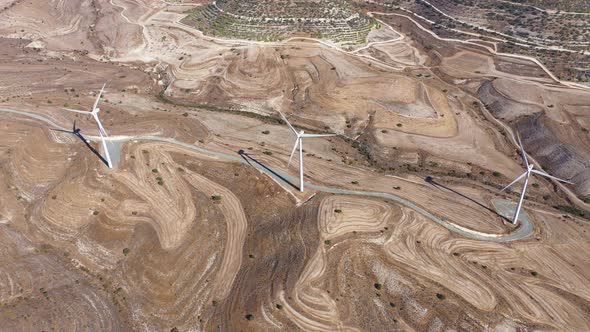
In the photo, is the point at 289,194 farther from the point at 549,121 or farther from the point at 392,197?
the point at 549,121

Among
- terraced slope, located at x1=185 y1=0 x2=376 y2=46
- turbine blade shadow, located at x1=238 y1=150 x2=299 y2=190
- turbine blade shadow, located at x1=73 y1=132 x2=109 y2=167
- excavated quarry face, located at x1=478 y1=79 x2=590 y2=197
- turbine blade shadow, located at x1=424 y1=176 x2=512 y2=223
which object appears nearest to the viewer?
turbine blade shadow, located at x1=424 y1=176 x2=512 y2=223

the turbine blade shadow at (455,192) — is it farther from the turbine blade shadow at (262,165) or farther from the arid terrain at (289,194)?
the turbine blade shadow at (262,165)

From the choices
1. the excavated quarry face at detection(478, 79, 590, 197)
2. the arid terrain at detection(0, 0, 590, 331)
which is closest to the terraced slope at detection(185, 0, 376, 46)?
the arid terrain at detection(0, 0, 590, 331)

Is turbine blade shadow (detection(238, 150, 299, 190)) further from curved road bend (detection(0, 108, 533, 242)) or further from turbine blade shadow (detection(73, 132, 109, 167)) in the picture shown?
turbine blade shadow (detection(73, 132, 109, 167))

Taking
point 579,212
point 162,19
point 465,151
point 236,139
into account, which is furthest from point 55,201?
point 162,19

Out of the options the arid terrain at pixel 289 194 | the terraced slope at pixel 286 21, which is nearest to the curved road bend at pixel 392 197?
the arid terrain at pixel 289 194

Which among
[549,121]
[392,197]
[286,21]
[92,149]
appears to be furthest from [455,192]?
[286,21]
